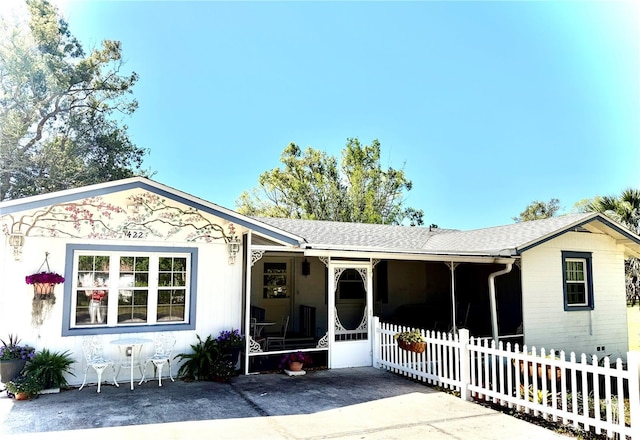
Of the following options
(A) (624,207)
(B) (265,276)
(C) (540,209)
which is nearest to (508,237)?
(B) (265,276)

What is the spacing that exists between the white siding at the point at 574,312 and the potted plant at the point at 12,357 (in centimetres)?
1013

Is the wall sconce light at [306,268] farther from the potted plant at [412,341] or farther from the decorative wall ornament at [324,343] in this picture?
the potted plant at [412,341]

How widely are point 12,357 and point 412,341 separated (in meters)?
6.58

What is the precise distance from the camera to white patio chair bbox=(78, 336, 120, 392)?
724cm

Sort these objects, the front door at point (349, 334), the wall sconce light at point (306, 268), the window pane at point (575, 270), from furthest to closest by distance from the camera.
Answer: the wall sconce light at point (306, 268) → the window pane at point (575, 270) → the front door at point (349, 334)

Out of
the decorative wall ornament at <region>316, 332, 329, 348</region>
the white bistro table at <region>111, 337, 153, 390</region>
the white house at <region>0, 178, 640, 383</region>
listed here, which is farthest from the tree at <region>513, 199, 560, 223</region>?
the white bistro table at <region>111, 337, 153, 390</region>

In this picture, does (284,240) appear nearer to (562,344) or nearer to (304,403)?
(304,403)

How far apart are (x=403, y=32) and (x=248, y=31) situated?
18.8 ft

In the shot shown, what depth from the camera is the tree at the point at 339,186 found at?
113 ft

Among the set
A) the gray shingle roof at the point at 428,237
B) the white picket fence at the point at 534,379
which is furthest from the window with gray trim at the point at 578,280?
the white picket fence at the point at 534,379

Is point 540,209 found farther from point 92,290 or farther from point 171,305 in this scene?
point 92,290

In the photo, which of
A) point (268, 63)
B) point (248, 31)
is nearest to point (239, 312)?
point (248, 31)

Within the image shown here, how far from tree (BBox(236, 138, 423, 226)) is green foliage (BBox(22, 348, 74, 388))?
27427 millimetres

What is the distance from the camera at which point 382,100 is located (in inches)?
1188
